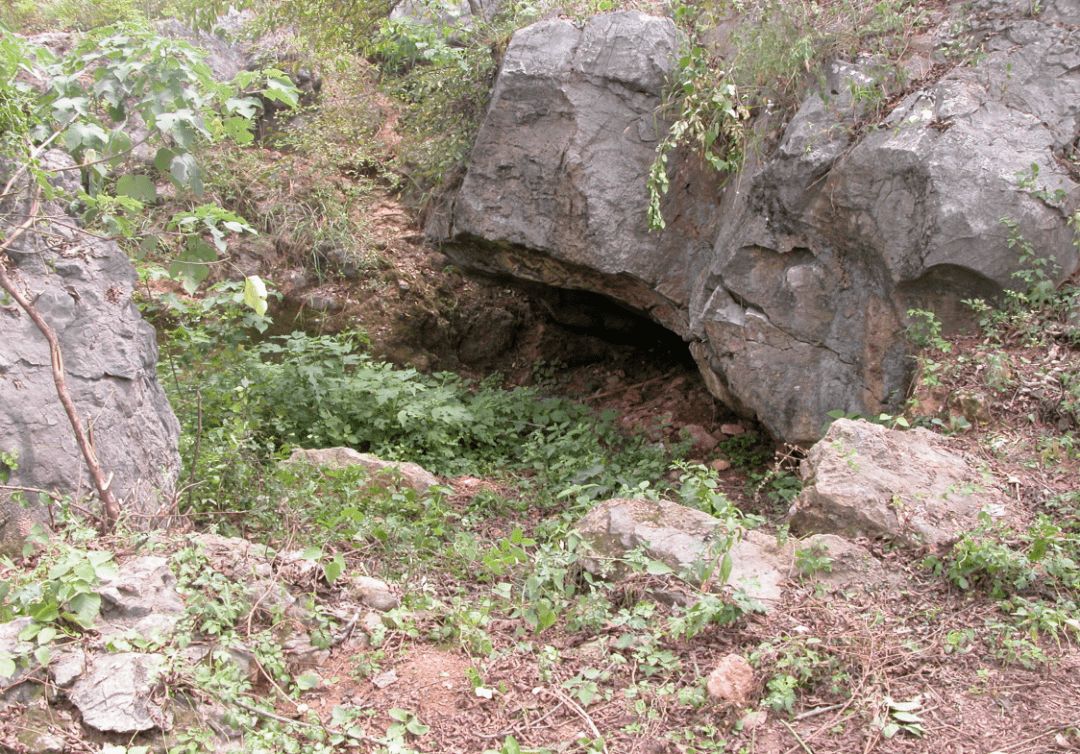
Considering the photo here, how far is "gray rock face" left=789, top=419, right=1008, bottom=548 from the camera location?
338 centimetres

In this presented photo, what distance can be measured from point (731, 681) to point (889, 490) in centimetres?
146

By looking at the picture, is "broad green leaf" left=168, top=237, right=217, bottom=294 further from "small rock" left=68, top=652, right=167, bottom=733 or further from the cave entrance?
the cave entrance

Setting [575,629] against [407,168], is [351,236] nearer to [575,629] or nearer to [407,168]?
[407,168]

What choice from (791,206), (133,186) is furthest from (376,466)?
(791,206)

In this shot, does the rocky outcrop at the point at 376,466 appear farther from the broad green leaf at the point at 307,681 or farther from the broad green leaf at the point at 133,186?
the broad green leaf at the point at 133,186

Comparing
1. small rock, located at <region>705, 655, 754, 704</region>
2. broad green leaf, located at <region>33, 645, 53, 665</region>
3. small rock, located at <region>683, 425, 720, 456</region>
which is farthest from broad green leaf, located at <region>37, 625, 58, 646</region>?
small rock, located at <region>683, 425, 720, 456</region>

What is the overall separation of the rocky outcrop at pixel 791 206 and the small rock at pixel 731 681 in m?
2.75

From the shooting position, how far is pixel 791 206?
5.03 meters

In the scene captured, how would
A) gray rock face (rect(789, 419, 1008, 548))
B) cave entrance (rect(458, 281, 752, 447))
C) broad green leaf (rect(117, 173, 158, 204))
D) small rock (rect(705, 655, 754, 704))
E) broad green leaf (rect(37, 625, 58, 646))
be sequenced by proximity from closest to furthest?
broad green leaf (rect(37, 625, 58, 646)) → small rock (rect(705, 655, 754, 704)) → broad green leaf (rect(117, 173, 158, 204)) → gray rock face (rect(789, 419, 1008, 548)) → cave entrance (rect(458, 281, 752, 447))

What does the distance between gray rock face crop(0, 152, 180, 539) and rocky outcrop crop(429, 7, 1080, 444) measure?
340cm

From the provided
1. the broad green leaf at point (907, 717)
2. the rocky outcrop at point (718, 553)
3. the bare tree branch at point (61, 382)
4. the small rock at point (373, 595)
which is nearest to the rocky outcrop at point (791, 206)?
the rocky outcrop at point (718, 553)

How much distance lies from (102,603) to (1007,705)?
9.64ft

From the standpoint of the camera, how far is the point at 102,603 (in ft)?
8.22

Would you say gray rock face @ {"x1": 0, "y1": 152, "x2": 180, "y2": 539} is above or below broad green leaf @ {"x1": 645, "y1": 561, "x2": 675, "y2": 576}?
above
